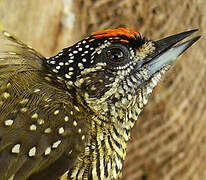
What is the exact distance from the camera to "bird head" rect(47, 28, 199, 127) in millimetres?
3713

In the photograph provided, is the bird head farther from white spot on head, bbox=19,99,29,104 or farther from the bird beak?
white spot on head, bbox=19,99,29,104

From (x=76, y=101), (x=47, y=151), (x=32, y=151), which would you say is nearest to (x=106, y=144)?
(x=76, y=101)

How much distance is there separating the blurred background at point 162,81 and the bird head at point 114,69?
4.86ft

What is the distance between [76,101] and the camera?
3684mm

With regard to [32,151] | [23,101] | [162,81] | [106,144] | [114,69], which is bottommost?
[32,151]

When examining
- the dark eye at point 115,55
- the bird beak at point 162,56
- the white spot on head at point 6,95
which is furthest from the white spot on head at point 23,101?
the bird beak at point 162,56

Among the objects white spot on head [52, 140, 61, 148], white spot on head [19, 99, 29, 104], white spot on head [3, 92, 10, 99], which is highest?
white spot on head [3, 92, 10, 99]

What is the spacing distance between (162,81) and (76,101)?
1864 millimetres

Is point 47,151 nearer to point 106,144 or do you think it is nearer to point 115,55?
point 106,144

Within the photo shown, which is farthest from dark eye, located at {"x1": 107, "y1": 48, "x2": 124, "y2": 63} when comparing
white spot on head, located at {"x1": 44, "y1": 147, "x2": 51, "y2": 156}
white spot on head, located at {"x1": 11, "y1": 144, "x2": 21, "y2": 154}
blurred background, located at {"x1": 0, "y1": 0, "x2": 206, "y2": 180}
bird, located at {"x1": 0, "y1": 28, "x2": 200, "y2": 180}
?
blurred background, located at {"x1": 0, "y1": 0, "x2": 206, "y2": 180}

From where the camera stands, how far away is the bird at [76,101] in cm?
337

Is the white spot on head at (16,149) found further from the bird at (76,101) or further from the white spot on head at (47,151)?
the white spot on head at (47,151)

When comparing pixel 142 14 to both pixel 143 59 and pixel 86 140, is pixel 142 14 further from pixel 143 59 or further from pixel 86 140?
pixel 86 140

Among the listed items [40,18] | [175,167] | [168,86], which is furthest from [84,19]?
[175,167]
